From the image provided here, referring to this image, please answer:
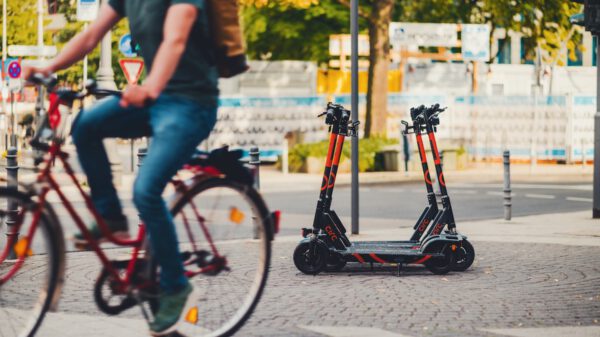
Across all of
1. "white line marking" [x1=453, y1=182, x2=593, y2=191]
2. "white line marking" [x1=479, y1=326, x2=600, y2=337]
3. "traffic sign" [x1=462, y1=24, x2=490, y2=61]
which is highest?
"traffic sign" [x1=462, y1=24, x2=490, y2=61]

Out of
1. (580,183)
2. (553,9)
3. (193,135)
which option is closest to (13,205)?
(193,135)

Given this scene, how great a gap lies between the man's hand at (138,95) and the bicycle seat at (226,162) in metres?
0.52

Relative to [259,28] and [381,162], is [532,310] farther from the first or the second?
[259,28]

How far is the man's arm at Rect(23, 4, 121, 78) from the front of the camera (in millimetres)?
5391

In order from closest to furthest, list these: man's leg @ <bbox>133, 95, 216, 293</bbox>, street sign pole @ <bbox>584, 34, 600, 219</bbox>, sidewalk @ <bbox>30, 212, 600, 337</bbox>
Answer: man's leg @ <bbox>133, 95, 216, 293</bbox>, sidewalk @ <bbox>30, 212, 600, 337</bbox>, street sign pole @ <bbox>584, 34, 600, 219</bbox>

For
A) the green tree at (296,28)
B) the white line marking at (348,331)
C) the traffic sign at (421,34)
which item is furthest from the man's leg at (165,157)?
the green tree at (296,28)

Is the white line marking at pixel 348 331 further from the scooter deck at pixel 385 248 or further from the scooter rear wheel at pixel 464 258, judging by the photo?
the scooter rear wheel at pixel 464 258

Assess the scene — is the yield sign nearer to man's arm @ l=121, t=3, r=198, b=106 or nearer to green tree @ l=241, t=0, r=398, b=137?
green tree @ l=241, t=0, r=398, b=137

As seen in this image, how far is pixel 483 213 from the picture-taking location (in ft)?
58.0

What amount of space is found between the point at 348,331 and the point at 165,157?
202 cm

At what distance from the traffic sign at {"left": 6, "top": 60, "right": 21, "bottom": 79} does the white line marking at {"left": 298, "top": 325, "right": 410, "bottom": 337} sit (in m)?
29.7

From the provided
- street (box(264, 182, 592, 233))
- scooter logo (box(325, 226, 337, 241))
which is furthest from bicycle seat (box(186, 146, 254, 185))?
street (box(264, 182, 592, 233))

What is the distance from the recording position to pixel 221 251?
227 inches

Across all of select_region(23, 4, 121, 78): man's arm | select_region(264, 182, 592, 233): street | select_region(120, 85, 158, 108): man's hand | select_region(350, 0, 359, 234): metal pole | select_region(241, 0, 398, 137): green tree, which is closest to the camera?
select_region(120, 85, 158, 108): man's hand
